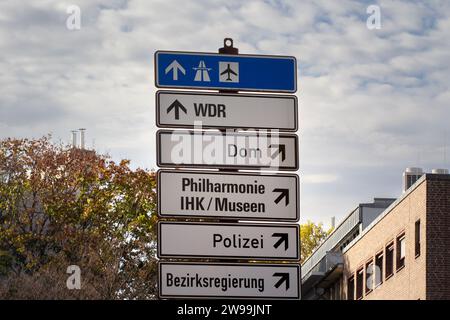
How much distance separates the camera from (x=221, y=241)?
11688 millimetres

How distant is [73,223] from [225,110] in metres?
50.6

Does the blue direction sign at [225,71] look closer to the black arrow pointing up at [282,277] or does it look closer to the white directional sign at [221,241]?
the white directional sign at [221,241]

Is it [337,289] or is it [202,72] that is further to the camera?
[337,289]

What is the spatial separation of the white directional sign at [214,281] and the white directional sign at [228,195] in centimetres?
53

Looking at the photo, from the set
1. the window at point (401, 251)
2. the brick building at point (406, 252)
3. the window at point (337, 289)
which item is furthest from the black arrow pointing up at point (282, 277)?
the window at point (337, 289)

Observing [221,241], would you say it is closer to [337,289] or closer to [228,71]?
[228,71]

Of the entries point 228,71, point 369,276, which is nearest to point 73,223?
point 369,276

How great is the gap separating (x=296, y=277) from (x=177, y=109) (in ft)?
6.48

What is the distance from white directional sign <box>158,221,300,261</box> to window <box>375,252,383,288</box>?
46323mm

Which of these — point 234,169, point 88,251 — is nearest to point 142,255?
point 88,251

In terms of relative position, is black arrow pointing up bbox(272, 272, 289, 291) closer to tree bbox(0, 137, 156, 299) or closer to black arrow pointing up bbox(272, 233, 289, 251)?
black arrow pointing up bbox(272, 233, 289, 251)

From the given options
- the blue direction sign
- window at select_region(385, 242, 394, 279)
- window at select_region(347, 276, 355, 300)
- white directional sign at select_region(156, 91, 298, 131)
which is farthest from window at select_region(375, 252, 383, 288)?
white directional sign at select_region(156, 91, 298, 131)

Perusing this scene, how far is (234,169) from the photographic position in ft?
39.2
